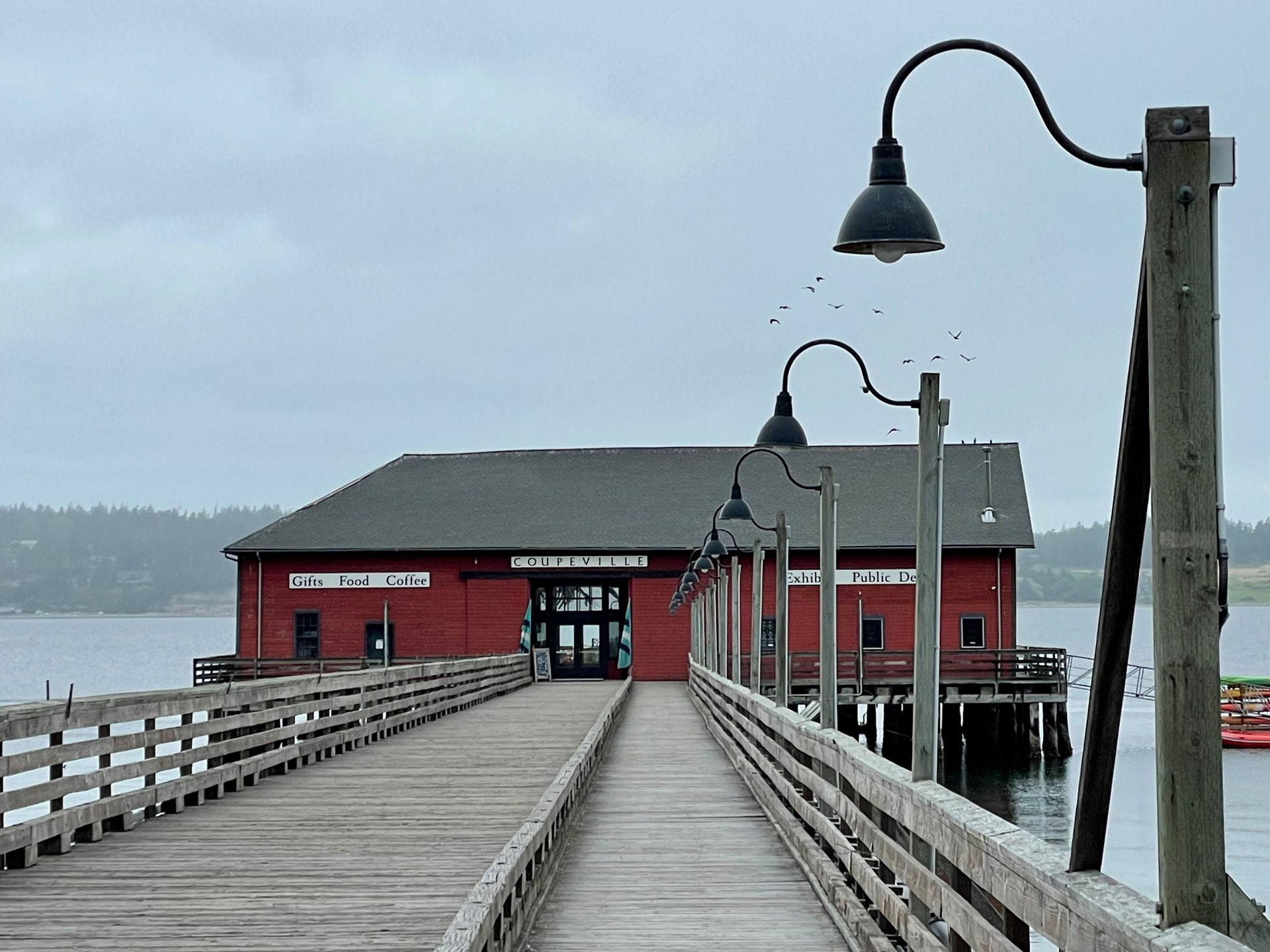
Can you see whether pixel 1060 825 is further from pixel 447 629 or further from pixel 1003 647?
pixel 447 629

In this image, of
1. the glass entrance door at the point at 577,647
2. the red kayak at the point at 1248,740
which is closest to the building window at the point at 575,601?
the glass entrance door at the point at 577,647

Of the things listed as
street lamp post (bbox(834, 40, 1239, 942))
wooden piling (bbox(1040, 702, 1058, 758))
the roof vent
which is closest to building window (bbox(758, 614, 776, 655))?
the roof vent

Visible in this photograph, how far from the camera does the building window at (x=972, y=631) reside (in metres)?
45.1

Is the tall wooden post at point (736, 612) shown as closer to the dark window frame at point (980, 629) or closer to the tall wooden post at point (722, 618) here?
the tall wooden post at point (722, 618)

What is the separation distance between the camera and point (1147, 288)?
12.9 ft

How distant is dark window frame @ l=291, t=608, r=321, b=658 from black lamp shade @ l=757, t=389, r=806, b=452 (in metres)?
33.6

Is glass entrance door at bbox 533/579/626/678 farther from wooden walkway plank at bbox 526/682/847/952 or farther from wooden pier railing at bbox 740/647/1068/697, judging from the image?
wooden walkway plank at bbox 526/682/847/952

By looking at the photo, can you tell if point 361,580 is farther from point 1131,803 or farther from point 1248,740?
point 1248,740

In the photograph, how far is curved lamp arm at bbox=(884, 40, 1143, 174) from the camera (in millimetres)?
4980

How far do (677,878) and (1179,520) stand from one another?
6.53 metres

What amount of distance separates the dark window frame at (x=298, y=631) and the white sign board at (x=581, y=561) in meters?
5.79

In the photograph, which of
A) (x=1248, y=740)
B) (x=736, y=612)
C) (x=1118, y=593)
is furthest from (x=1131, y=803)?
(x=1118, y=593)

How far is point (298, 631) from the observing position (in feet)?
153

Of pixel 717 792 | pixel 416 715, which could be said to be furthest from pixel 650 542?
pixel 717 792
